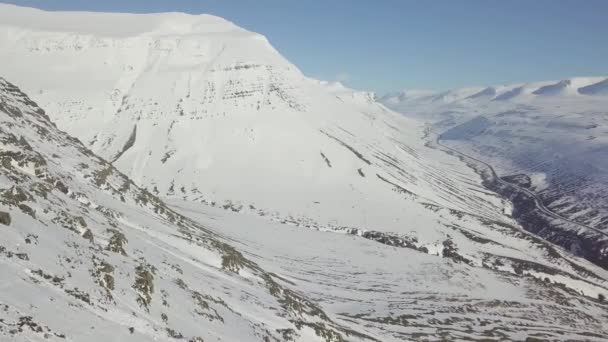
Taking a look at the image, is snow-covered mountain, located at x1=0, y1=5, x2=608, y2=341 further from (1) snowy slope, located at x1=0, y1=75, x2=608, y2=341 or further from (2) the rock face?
(1) snowy slope, located at x1=0, y1=75, x2=608, y2=341

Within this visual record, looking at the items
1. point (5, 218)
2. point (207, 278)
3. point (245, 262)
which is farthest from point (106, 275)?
point (245, 262)

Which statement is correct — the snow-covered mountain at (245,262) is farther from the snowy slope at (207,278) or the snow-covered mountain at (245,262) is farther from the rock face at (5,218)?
the snowy slope at (207,278)

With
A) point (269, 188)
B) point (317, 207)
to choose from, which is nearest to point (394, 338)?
point (317, 207)

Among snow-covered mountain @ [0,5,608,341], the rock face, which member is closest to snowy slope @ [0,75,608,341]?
the rock face

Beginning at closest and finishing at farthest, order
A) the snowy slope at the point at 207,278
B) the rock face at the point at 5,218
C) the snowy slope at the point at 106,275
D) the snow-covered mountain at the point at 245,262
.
→ 1. the snowy slope at the point at 106,275
2. the snowy slope at the point at 207,278
3. the snow-covered mountain at the point at 245,262
4. the rock face at the point at 5,218

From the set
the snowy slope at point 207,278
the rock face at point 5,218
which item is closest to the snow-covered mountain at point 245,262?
the rock face at point 5,218

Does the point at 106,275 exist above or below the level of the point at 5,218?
below

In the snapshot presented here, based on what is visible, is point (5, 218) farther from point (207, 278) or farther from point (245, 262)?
point (245, 262)

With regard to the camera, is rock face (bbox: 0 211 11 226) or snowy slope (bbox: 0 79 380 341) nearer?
snowy slope (bbox: 0 79 380 341)
